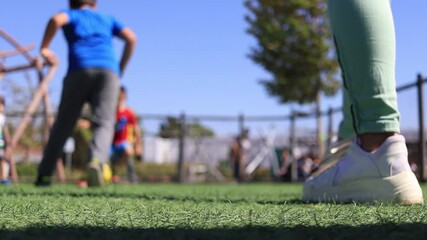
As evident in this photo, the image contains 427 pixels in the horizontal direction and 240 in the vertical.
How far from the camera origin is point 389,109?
218cm

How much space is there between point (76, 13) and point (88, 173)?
1344mm

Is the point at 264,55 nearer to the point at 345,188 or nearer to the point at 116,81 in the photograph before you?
the point at 116,81

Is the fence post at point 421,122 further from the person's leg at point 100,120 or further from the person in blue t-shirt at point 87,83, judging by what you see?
the person's leg at point 100,120

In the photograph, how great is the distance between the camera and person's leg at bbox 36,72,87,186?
14.9ft

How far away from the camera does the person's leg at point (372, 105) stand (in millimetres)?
2170

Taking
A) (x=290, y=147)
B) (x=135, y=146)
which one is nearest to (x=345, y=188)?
(x=135, y=146)

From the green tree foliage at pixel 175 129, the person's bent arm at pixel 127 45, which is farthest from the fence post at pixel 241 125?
the person's bent arm at pixel 127 45

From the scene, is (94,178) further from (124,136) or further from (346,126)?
(124,136)

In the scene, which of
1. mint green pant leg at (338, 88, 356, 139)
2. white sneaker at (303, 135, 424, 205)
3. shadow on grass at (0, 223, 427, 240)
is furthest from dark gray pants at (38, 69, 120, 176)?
shadow on grass at (0, 223, 427, 240)

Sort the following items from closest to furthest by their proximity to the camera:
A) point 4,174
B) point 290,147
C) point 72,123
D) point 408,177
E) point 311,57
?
point 408,177 → point 72,123 → point 4,174 → point 290,147 → point 311,57

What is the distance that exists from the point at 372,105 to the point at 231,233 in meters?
1.06

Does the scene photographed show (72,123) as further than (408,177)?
Yes

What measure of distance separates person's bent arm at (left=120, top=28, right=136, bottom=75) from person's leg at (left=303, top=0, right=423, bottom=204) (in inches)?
119

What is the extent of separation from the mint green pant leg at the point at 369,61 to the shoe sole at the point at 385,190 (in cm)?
18
